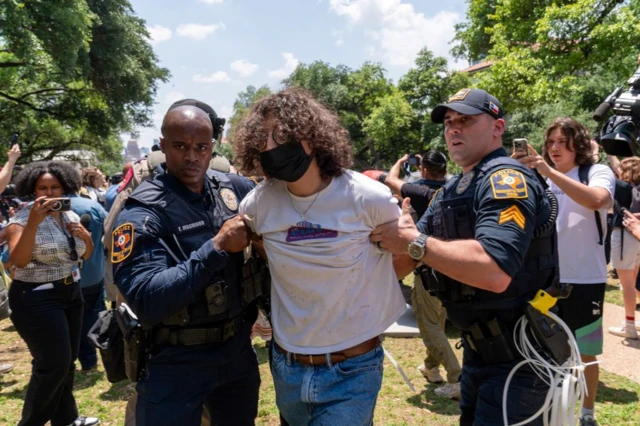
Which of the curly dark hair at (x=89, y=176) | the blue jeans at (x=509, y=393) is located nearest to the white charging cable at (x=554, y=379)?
Result: the blue jeans at (x=509, y=393)

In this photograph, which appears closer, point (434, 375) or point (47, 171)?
point (47, 171)

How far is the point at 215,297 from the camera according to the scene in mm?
2062

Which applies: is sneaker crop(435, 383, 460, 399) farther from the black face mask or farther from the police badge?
the black face mask

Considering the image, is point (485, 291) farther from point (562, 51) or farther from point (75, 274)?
point (562, 51)

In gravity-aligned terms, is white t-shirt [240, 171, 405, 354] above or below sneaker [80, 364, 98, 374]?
above

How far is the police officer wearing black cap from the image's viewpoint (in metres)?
1.86

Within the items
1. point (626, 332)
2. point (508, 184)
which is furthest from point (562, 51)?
point (508, 184)

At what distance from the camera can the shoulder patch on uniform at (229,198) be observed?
7.68 ft

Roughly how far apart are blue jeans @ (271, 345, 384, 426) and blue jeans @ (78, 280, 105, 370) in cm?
371

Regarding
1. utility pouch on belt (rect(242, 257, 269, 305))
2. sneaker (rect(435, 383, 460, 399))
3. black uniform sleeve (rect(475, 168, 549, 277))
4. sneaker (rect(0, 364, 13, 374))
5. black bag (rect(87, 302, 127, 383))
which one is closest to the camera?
black uniform sleeve (rect(475, 168, 549, 277))

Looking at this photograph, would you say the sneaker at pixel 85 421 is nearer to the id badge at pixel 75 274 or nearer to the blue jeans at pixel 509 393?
the id badge at pixel 75 274

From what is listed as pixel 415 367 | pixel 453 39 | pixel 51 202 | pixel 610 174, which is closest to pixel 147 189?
pixel 51 202

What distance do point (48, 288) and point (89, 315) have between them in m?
1.55

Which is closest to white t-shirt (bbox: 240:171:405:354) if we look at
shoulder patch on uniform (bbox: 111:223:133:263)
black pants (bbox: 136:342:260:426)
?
black pants (bbox: 136:342:260:426)
